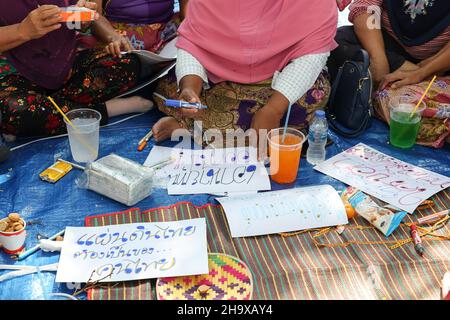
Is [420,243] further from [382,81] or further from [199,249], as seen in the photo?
[382,81]

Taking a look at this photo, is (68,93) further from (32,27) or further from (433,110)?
(433,110)

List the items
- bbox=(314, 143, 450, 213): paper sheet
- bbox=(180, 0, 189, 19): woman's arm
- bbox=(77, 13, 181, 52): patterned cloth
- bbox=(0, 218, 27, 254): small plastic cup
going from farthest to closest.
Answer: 1. bbox=(180, 0, 189, 19): woman's arm
2. bbox=(77, 13, 181, 52): patterned cloth
3. bbox=(314, 143, 450, 213): paper sheet
4. bbox=(0, 218, 27, 254): small plastic cup

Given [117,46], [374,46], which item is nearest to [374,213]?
[374,46]

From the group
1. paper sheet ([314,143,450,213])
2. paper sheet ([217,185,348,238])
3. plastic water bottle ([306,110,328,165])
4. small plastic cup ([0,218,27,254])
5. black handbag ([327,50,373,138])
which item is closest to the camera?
small plastic cup ([0,218,27,254])

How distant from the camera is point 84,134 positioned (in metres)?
1.80

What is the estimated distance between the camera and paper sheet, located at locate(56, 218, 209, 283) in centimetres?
132

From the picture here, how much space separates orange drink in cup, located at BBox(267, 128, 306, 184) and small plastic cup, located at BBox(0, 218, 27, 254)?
32.1 inches

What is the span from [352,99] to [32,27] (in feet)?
4.01

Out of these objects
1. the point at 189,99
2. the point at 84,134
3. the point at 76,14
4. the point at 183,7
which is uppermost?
the point at 76,14

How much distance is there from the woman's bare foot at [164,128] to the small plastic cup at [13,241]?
0.67 metres

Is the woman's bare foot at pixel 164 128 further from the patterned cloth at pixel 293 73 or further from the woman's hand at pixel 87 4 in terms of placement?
the woman's hand at pixel 87 4

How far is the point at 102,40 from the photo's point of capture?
216 cm

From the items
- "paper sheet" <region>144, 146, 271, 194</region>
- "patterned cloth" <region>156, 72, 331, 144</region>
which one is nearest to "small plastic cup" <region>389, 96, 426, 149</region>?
"patterned cloth" <region>156, 72, 331, 144</region>

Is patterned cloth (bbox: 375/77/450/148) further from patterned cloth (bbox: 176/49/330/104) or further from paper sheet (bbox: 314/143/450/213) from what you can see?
patterned cloth (bbox: 176/49/330/104)
